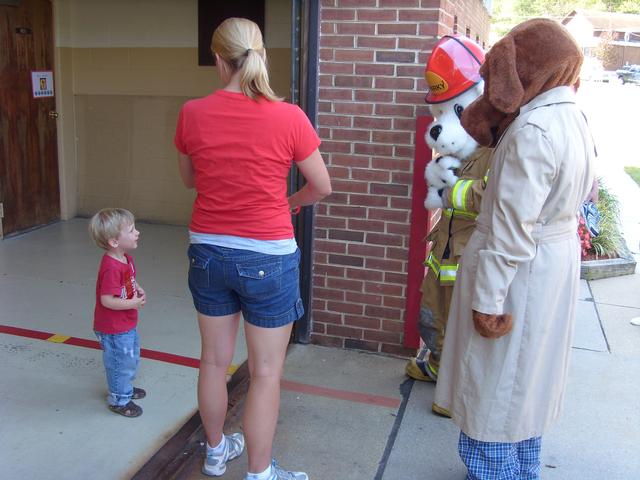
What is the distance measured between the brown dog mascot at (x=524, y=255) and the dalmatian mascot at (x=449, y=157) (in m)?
0.68

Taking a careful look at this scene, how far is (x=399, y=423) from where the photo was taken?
3.43m

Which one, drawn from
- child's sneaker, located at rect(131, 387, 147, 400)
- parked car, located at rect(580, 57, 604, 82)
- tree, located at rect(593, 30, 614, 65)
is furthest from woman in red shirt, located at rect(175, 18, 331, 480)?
tree, located at rect(593, 30, 614, 65)

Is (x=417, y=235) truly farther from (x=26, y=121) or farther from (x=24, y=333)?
(x=26, y=121)

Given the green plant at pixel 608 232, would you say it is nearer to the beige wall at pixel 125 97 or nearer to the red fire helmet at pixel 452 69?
the red fire helmet at pixel 452 69

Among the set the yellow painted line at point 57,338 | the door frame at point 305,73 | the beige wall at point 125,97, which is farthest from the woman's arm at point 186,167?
the beige wall at point 125,97

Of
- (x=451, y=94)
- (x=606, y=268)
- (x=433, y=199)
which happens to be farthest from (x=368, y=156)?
(x=606, y=268)

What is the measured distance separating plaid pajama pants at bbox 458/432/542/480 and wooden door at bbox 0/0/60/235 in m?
5.53

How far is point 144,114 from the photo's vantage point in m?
7.33

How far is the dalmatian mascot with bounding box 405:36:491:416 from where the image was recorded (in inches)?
129

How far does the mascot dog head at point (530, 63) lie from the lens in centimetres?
236

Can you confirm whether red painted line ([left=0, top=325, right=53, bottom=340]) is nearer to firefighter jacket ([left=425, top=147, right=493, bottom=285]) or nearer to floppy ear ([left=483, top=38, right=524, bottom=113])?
firefighter jacket ([left=425, top=147, right=493, bottom=285])

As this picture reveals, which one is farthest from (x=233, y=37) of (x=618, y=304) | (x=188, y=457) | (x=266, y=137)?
(x=618, y=304)

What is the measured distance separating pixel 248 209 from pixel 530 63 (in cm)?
116

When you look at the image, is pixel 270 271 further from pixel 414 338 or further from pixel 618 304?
pixel 618 304
